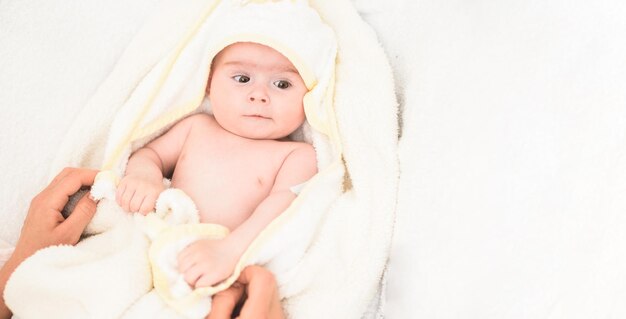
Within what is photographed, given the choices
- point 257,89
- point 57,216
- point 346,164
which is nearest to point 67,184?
point 57,216

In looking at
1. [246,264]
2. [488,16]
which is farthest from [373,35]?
[246,264]

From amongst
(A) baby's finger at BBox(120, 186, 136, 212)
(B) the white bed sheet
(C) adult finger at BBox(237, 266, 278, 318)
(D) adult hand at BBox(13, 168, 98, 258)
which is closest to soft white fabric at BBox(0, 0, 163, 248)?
(B) the white bed sheet

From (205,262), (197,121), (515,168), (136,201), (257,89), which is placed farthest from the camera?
(197,121)

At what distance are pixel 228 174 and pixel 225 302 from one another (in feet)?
1.02

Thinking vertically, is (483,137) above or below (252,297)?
above

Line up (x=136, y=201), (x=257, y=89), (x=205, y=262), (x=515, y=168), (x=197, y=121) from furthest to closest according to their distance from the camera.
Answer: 1. (x=197, y=121)
2. (x=257, y=89)
3. (x=136, y=201)
4. (x=205, y=262)
5. (x=515, y=168)

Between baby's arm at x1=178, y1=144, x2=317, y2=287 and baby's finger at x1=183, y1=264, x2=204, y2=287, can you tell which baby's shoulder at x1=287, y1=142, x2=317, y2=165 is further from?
baby's finger at x1=183, y1=264, x2=204, y2=287

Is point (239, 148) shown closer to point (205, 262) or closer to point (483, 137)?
point (205, 262)

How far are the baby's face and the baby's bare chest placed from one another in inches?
1.5

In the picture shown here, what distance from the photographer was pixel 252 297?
3.12ft

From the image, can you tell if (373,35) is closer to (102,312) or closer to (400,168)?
(400,168)

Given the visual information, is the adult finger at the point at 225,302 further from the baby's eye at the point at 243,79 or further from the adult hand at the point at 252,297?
the baby's eye at the point at 243,79

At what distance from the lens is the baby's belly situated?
1171mm

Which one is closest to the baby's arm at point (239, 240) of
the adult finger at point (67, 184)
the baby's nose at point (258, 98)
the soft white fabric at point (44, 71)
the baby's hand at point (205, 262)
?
the baby's hand at point (205, 262)
